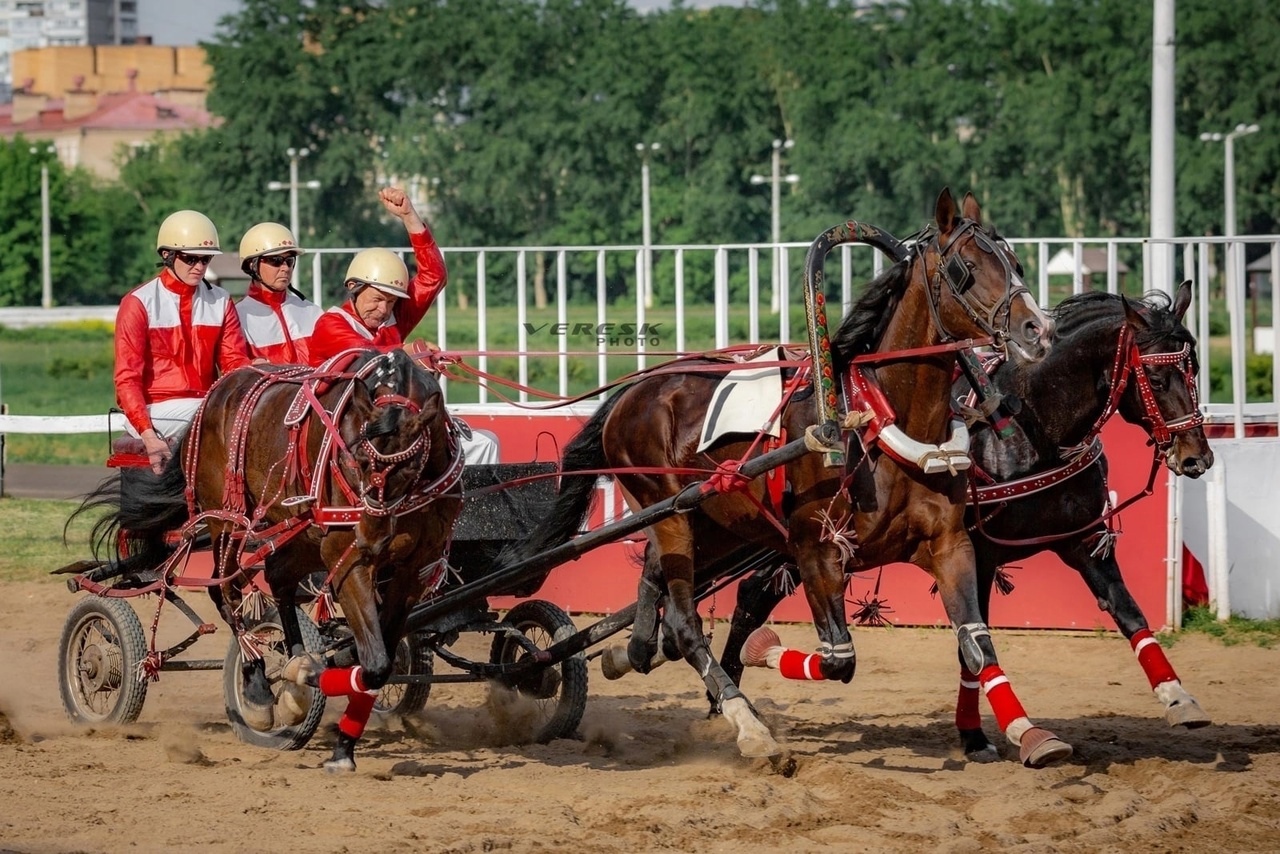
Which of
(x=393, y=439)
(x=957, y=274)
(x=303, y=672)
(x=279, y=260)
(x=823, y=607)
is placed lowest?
(x=303, y=672)

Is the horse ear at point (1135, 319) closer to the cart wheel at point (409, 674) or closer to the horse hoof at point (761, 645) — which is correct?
the horse hoof at point (761, 645)

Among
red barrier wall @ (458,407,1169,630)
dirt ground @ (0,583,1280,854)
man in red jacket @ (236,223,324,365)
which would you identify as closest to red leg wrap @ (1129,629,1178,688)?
dirt ground @ (0,583,1280,854)

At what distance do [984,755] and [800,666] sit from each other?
1054mm

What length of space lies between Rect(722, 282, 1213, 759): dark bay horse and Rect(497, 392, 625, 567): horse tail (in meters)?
1.63

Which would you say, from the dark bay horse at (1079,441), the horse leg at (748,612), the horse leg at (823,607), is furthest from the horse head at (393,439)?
the dark bay horse at (1079,441)

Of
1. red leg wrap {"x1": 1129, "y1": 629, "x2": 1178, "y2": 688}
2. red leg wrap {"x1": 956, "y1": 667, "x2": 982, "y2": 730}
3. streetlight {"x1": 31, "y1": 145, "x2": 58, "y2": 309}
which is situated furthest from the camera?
streetlight {"x1": 31, "y1": 145, "x2": 58, "y2": 309}

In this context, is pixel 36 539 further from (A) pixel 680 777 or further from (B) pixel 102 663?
(A) pixel 680 777

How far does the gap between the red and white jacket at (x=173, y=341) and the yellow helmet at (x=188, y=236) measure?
0.14 meters

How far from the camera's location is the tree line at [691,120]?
57.2 m

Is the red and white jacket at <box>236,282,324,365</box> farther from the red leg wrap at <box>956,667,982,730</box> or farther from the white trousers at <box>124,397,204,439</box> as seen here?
the red leg wrap at <box>956,667,982,730</box>

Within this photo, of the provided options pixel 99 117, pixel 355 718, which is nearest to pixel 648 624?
pixel 355 718

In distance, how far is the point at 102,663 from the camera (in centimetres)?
862

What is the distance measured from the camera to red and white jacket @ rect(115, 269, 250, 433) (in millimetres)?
8383

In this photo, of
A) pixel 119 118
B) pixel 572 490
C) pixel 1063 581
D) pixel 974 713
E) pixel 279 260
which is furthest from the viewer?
pixel 119 118
